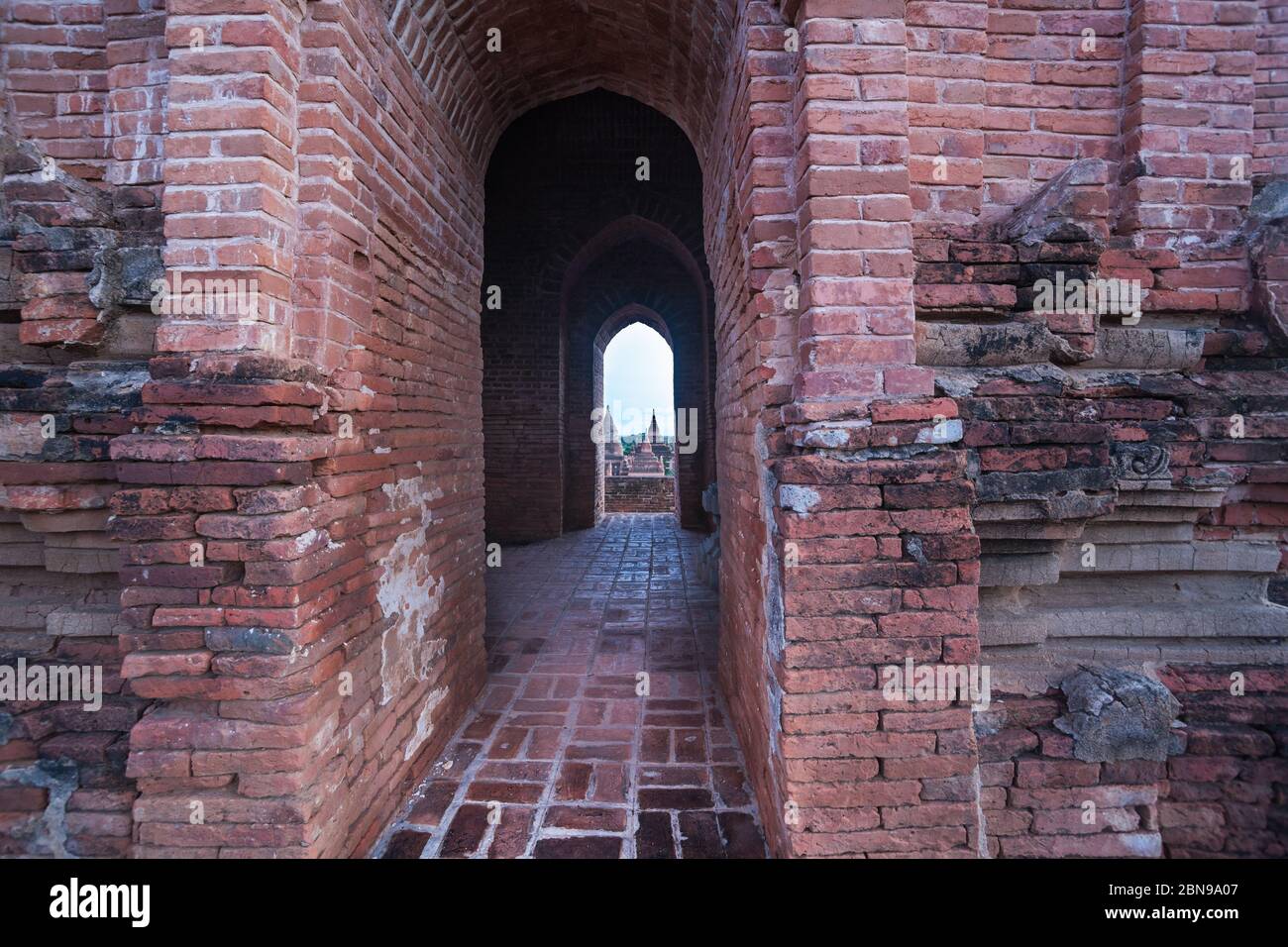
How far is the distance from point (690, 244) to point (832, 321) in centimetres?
797

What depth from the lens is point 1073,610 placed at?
241cm

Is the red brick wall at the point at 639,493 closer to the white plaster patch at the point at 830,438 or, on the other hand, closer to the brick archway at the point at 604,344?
the brick archway at the point at 604,344

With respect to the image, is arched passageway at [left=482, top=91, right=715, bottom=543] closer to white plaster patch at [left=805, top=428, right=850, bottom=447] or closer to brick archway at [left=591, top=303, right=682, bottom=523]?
brick archway at [left=591, top=303, right=682, bottom=523]

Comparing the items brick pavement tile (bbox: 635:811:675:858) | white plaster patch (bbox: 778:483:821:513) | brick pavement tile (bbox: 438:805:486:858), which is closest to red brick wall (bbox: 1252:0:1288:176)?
white plaster patch (bbox: 778:483:821:513)

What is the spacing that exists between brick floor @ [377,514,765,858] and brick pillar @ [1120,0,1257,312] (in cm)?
303

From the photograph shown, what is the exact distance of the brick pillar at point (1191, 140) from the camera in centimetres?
246

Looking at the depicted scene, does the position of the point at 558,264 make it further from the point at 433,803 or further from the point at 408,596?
the point at 433,803

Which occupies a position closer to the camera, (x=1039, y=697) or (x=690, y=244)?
(x=1039, y=697)

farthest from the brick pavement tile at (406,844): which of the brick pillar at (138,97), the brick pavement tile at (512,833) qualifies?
the brick pillar at (138,97)

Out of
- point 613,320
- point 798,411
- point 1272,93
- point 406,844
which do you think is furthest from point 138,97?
point 613,320

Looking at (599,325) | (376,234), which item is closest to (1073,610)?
(376,234)

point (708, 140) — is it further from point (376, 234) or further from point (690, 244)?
point (690, 244)

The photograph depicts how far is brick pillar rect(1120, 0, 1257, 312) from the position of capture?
2465 millimetres

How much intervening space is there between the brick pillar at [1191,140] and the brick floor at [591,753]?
3034 millimetres
